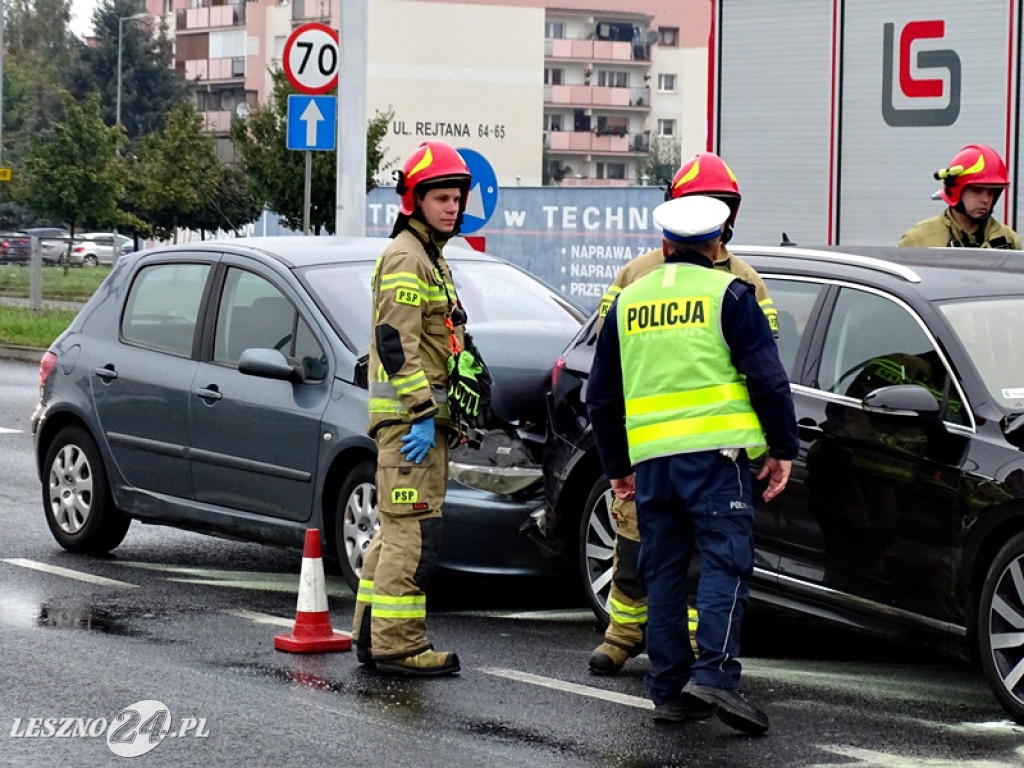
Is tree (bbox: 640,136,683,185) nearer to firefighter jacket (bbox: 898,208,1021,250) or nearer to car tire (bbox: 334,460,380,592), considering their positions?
firefighter jacket (bbox: 898,208,1021,250)

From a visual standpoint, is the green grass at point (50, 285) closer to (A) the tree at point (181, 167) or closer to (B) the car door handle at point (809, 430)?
(A) the tree at point (181, 167)

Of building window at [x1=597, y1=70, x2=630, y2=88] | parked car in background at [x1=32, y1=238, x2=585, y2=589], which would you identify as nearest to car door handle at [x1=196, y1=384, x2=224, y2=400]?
parked car in background at [x1=32, y1=238, x2=585, y2=589]

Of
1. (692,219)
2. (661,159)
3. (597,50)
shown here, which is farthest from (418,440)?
(661,159)

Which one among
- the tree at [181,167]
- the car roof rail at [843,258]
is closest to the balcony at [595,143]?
the tree at [181,167]

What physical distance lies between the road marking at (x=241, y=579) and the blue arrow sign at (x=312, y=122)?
5.97 metres

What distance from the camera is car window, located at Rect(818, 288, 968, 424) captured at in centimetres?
689

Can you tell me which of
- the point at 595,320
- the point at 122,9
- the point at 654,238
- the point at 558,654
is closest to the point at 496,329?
the point at 595,320

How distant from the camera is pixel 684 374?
6.23 meters

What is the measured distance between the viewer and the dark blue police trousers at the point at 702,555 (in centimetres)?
617

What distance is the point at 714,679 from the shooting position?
6184 mm

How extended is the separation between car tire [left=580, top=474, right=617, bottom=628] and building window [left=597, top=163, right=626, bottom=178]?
9703cm

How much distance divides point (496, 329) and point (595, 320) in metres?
0.98

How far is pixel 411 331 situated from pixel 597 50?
9610 centimetres

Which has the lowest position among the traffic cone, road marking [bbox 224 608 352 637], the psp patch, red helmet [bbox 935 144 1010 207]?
road marking [bbox 224 608 352 637]
